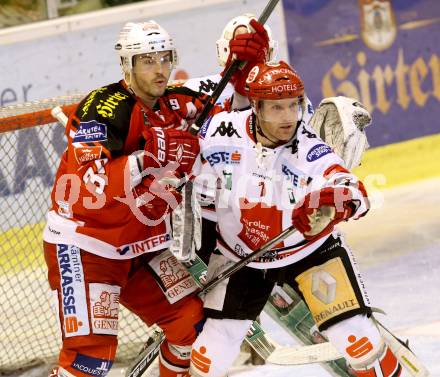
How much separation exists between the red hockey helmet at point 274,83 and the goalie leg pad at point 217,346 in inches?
29.8

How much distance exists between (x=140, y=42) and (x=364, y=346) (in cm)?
123

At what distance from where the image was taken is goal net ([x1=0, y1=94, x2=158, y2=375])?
4.90m

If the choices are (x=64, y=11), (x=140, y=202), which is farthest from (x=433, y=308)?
(x=64, y=11)

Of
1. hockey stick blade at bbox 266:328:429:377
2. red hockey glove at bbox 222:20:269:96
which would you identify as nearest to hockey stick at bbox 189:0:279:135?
red hockey glove at bbox 222:20:269:96

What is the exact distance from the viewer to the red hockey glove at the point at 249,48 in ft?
12.7

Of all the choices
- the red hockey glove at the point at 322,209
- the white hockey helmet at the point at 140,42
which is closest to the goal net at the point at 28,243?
the white hockey helmet at the point at 140,42

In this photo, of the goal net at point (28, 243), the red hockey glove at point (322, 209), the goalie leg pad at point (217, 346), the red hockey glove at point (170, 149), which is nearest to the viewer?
the red hockey glove at point (322, 209)

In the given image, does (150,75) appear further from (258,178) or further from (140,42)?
(258,178)

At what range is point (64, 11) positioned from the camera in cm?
634

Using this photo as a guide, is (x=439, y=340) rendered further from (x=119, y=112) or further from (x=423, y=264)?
(x=119, y=112)

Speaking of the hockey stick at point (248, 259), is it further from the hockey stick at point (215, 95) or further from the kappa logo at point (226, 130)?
the hockey stick at point (215, 95)

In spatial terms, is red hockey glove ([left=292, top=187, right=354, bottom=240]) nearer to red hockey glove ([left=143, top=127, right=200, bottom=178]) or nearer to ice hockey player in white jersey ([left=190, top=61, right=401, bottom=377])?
ice hockey player in white jersey ([left=190, top=61, right=401, bottom=377])

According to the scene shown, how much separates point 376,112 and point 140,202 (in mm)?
3562

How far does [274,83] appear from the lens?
3.44 m
